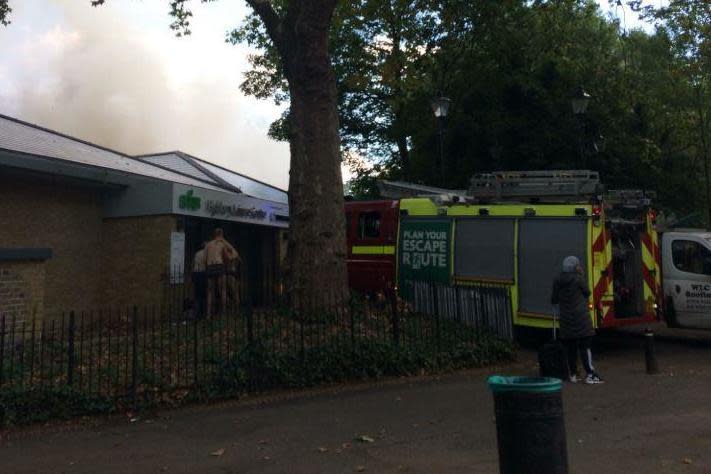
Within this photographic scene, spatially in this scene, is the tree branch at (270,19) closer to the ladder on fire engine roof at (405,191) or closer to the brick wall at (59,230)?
the ladder on fire engine roof at (405,191)

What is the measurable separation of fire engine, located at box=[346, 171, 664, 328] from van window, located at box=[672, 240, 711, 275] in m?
0.36

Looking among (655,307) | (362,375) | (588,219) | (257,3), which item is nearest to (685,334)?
(655,307)

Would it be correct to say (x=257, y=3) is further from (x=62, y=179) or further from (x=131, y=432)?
(x=131, y=432)

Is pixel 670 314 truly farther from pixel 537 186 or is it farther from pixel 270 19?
pixel 270 19

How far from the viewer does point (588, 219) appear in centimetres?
1110

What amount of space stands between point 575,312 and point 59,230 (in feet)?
36.8

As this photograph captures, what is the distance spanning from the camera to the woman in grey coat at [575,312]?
9047mm

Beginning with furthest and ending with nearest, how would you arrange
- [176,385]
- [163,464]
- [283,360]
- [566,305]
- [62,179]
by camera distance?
1. [62,179]
2. [566,305]
3. [283,360]
4. [176,385]
5. [163,464]

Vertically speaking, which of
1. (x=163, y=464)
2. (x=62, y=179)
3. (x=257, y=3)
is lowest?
(x=163, y=464)

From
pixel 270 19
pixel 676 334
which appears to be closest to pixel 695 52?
pixel 676 334

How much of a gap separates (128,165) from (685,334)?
14920 mm

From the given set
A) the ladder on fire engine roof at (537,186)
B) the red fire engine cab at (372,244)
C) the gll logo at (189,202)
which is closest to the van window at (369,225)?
the red fire engine cab at (372,244)

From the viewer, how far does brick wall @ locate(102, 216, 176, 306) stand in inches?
606

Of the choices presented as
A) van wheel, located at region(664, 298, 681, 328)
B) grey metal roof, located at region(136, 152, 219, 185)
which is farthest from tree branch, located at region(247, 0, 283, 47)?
grey metal roof, located at region(136, 152, 219, 185)
